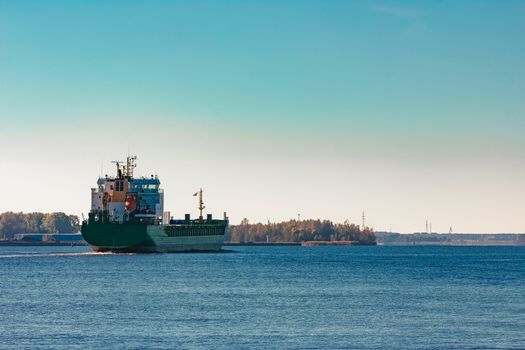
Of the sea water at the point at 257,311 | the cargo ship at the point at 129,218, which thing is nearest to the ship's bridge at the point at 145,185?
the cargo ship at the point at 129,218

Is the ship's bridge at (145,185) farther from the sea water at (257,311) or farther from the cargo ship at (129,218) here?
the sea water at (257,311)

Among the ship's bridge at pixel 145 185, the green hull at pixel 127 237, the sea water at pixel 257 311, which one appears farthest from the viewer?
the ship's bridge at pixel 145 185

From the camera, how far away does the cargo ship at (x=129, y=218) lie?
173 m

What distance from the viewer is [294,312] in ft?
237

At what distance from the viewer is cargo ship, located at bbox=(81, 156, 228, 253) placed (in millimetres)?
173125

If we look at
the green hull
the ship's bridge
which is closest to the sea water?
the green hull

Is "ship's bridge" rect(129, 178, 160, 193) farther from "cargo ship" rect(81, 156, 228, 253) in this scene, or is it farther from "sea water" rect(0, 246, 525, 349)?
"sea water" rect(0, 246, 525, 349)

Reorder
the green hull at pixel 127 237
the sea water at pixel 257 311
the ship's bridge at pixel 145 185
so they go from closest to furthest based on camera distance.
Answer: the sea water at pixel 257 311 < the green hull at pixel 127 237 < the ship's bridge at pixel 145 185

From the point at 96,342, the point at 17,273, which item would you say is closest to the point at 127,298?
the point at 96,342

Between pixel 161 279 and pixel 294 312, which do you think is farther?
pixel 161 279

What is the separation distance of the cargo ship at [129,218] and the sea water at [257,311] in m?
53.3

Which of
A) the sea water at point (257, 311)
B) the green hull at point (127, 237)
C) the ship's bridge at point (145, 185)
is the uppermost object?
the ship's bridge at point (145, 185)

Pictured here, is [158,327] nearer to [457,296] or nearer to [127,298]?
[127,298]

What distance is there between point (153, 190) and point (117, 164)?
8403mm
